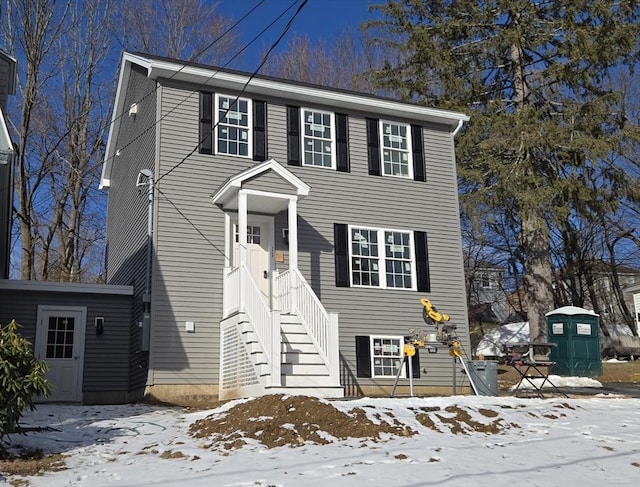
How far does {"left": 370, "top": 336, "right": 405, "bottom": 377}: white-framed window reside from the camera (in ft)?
48.4

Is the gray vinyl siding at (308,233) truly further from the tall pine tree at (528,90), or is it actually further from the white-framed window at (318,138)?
the tall pine tree at (528,90)

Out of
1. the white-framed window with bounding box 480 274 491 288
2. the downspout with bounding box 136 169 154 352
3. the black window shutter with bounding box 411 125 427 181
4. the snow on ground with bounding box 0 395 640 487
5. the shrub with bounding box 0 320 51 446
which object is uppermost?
the black window shutter with bounding box 411 125 427 181

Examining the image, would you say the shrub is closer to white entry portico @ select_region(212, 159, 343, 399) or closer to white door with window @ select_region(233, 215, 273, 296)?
white entry portico @ select_region(212, 159, 343, 399)

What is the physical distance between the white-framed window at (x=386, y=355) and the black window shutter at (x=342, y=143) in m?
3.82

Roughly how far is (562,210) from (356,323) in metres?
7.76

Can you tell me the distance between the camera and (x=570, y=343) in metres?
18.5

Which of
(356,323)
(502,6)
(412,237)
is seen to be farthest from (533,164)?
(356,323)

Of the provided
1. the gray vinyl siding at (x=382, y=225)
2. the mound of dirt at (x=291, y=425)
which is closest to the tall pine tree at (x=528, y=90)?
the gray vinyl siding at (x=382, y=225)

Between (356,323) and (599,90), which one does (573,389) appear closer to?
(356,323)

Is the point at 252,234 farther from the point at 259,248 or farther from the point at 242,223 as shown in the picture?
the point at 242,223

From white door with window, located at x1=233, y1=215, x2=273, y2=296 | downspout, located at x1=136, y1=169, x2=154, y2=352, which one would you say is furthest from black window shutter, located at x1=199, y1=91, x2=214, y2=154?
white door with window, located at x1=233, y1=215, x2=273, y2=296

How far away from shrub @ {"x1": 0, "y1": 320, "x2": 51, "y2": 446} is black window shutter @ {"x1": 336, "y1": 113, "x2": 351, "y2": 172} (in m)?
9.23

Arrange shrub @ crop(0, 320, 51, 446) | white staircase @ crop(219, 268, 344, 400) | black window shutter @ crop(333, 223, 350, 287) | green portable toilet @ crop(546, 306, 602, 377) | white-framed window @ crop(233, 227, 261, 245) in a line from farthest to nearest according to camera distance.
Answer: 1. green portable toilet @ crop(546, 306, 602, 377)
2. black window shutter @ crop(333, 223, 350, 287)
3. white-framed window @ crop(233, 227, 261, 245)
4. white staircase @ crop(219, 268, 344, 400)
5. shrub @ crop(0, 320, 51, 446)

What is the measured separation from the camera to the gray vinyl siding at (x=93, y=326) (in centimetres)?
1391
